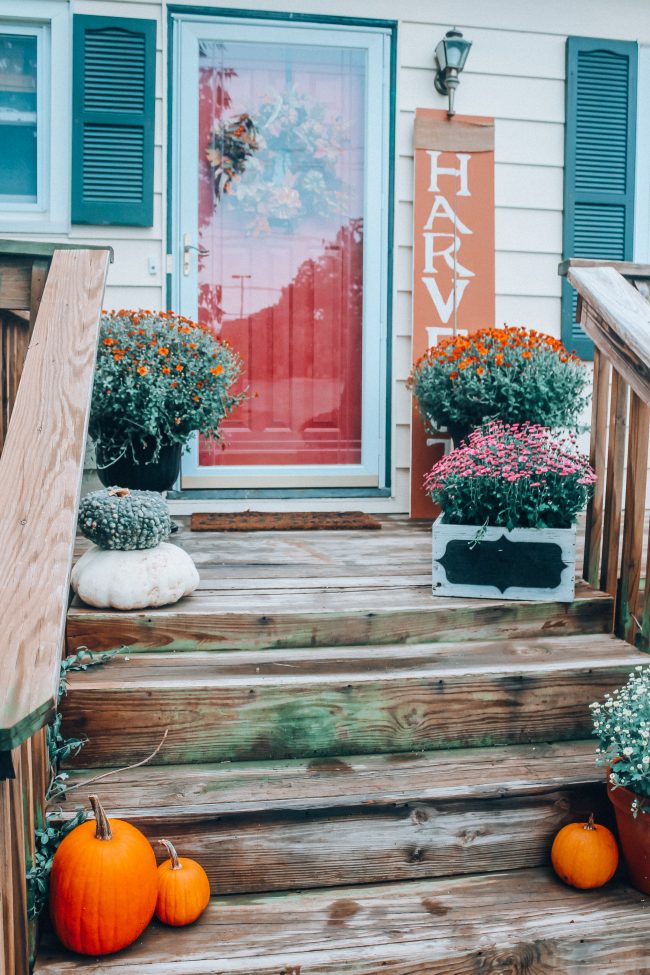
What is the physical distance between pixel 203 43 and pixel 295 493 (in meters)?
2.05

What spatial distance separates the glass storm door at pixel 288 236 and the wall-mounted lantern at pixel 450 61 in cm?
26

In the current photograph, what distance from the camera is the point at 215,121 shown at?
3787mm

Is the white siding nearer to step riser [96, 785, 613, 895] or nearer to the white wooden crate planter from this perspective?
the white wooden crate planter

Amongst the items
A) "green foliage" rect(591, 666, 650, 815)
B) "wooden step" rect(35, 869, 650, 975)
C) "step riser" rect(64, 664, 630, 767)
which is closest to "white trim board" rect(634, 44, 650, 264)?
"step riser" rect(64, 664, 630, 767)

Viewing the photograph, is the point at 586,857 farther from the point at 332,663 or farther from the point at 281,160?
the point at 281,160

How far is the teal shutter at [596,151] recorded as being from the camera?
395cm

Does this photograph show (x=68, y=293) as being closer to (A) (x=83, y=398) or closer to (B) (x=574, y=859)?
(A) (x=83, y=398)

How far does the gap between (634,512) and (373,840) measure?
1.14m

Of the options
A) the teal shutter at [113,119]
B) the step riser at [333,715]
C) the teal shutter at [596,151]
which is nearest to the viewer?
the step riser at [333,715]

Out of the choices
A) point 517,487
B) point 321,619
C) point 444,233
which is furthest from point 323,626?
point 444,233

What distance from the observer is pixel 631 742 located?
175cm

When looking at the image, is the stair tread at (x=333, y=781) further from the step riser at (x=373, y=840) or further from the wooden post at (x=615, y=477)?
the wooden post at (x=615, y=477)

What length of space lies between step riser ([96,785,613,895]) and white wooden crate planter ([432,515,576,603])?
24.6 inches

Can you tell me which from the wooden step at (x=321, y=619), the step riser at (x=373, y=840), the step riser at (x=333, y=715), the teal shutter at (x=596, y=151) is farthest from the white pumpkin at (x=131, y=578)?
the teal shutter at (x=596, y=151)
